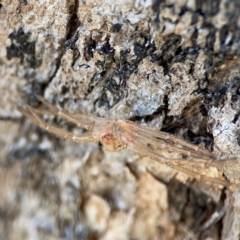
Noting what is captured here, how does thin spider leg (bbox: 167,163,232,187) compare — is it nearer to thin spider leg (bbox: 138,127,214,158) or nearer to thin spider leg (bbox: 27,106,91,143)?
thin spider leg (bbox: 138,127,214,158)

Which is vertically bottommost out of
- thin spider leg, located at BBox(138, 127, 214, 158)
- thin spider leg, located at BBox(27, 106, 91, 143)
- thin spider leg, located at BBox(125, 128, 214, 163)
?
thin spider leg, located at BBox(27, 106, 91, 143)

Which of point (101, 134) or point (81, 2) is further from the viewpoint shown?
point (101, 134)

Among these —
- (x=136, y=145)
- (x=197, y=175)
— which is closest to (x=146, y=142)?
(x=136, y=145)

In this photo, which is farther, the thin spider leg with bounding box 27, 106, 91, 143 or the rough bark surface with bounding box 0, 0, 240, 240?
the thin spider leg with bounding box 27, 106, 91, 143

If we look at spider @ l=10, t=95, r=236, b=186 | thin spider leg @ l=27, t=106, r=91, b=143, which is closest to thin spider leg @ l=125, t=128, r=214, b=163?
spider @ l=10, t=95, r=236, b=186

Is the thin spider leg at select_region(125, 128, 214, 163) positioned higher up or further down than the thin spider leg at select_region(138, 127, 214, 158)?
further down

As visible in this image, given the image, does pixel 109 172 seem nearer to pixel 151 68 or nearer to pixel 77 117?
pixel 77 117

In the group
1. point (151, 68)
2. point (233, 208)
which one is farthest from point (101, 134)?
point (233, 208)
